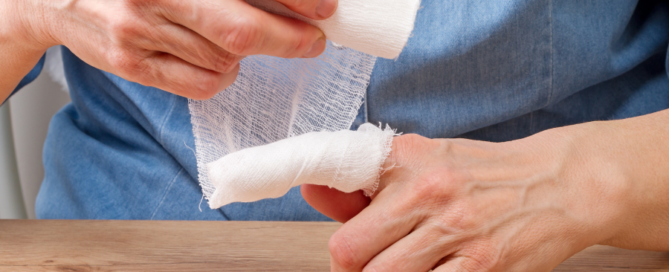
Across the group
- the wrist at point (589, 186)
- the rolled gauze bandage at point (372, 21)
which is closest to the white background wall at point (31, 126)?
the rolled gauze bandage at point (372, 21)

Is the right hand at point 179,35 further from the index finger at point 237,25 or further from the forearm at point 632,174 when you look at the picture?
the forearm at point 632,174

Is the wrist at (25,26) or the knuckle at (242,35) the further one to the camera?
the wrist at (25,26)

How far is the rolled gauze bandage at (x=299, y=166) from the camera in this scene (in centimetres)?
42

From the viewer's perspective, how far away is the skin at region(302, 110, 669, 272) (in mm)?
429

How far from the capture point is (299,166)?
0.42 metres

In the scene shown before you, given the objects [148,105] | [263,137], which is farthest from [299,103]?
[148,105]

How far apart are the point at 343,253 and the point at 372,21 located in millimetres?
231

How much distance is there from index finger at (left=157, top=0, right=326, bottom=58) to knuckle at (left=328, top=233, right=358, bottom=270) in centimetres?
19

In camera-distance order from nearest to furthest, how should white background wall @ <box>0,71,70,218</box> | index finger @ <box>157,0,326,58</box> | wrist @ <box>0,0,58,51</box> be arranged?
1. index finger @ <box>157,0,326,58</box>
2. wrist @ <box>0,0,58,51</box>
3. white background wall @ <box>0,71,70,218</box>

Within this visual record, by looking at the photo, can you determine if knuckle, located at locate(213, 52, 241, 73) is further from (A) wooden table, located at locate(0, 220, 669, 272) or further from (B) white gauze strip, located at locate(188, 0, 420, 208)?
(A) wooden table, located at locate(0, 220, 669, 272)

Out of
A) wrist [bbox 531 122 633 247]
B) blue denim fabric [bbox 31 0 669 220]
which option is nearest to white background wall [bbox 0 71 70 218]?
blue denim fabric [bbox 31 0 669 220]

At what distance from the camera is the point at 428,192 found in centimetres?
44

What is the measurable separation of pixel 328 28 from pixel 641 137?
1.26ft

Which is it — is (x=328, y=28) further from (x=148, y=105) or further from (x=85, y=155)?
(x=85, y=155)
